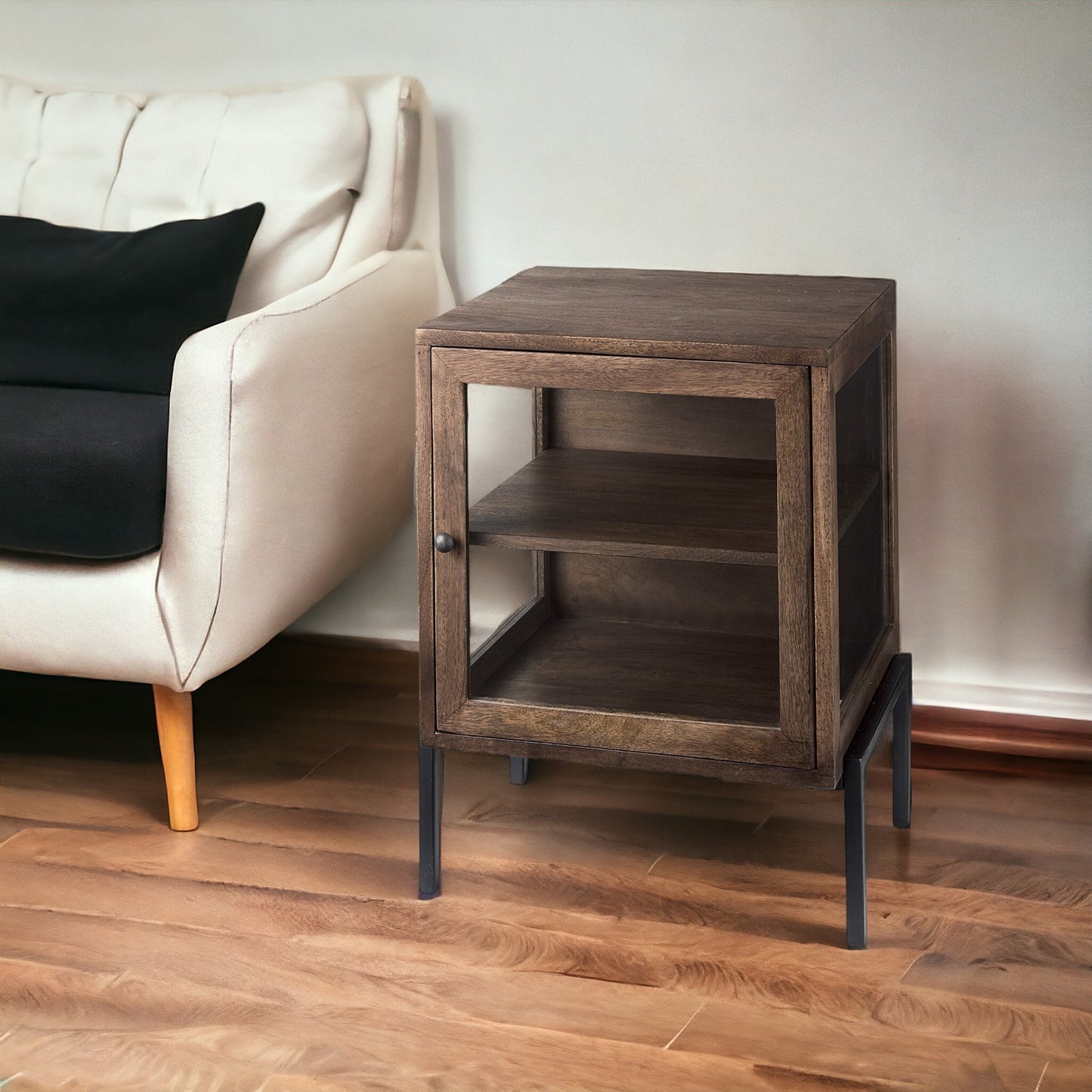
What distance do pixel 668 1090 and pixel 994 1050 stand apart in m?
0.27

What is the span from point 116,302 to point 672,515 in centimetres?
72

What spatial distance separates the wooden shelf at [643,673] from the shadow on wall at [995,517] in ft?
Result: 1.19

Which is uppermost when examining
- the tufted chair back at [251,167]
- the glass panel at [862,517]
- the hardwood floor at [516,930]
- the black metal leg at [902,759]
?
the tufted chair back at [251,167]

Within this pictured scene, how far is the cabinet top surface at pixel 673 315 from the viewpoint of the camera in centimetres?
123

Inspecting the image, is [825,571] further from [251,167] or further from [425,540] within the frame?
[251,167]

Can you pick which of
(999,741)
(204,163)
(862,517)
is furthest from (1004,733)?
(204,163)

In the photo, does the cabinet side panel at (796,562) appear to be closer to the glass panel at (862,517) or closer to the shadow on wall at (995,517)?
the glass panel at (862,517)

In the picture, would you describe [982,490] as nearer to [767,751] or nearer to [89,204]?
[767,751]

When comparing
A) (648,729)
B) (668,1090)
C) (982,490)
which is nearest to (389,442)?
(648,729)

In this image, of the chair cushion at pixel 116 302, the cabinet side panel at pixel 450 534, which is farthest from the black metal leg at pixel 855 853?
the chair cushion at pixel 116 302

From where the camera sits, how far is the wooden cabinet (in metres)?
1.25

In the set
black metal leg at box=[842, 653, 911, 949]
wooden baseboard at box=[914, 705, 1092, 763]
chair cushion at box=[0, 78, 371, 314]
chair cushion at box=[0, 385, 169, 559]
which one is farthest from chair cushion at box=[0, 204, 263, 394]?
wooden baseboard at box=[914, 705, 1092, 763]

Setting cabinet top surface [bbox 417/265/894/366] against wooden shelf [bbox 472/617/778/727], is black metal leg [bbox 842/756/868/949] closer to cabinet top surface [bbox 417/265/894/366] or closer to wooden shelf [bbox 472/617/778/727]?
wooden shelf [bbox 472/617/778/727]

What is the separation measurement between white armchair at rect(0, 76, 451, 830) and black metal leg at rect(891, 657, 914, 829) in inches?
26.6
